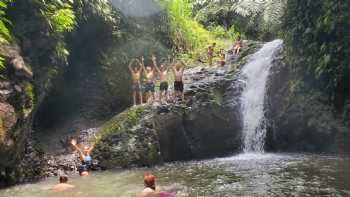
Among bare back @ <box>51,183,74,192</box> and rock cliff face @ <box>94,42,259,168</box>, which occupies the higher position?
rock cliff face @ <box>94,42,259,168</box>

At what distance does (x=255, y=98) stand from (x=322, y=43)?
11.9 feet

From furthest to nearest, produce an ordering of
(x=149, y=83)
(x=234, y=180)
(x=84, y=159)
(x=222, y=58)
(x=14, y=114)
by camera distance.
Result: (x=222, y=58) → (x=149, y=83) → (x=84, y=159) → (x=14, y=114) → (x=234, y=180)

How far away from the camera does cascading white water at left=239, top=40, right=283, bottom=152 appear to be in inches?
611

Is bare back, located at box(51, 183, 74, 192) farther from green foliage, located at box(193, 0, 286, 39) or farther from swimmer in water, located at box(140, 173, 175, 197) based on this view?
green foliage, located at box(193, 0, 286, 39)

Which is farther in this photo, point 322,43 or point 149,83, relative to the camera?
point 149,83

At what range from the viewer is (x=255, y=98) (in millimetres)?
16375

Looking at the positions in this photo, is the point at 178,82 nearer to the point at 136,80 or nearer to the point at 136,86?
the point at 136,80

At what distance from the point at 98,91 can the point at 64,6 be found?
5766 millimetres

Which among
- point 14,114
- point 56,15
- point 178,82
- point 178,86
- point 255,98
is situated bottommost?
point 14,114

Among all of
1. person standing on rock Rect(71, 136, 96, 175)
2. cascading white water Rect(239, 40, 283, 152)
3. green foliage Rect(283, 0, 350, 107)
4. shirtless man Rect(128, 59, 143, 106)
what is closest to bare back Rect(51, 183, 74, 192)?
person standing on rock Rect(71, 136, 96, 175)

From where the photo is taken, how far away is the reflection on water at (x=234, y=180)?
28.1ft

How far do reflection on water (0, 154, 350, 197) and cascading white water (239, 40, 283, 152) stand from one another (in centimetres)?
207

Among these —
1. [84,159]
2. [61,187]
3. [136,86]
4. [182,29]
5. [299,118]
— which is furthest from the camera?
[182,29]

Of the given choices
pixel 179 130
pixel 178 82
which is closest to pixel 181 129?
pixel 179 130
